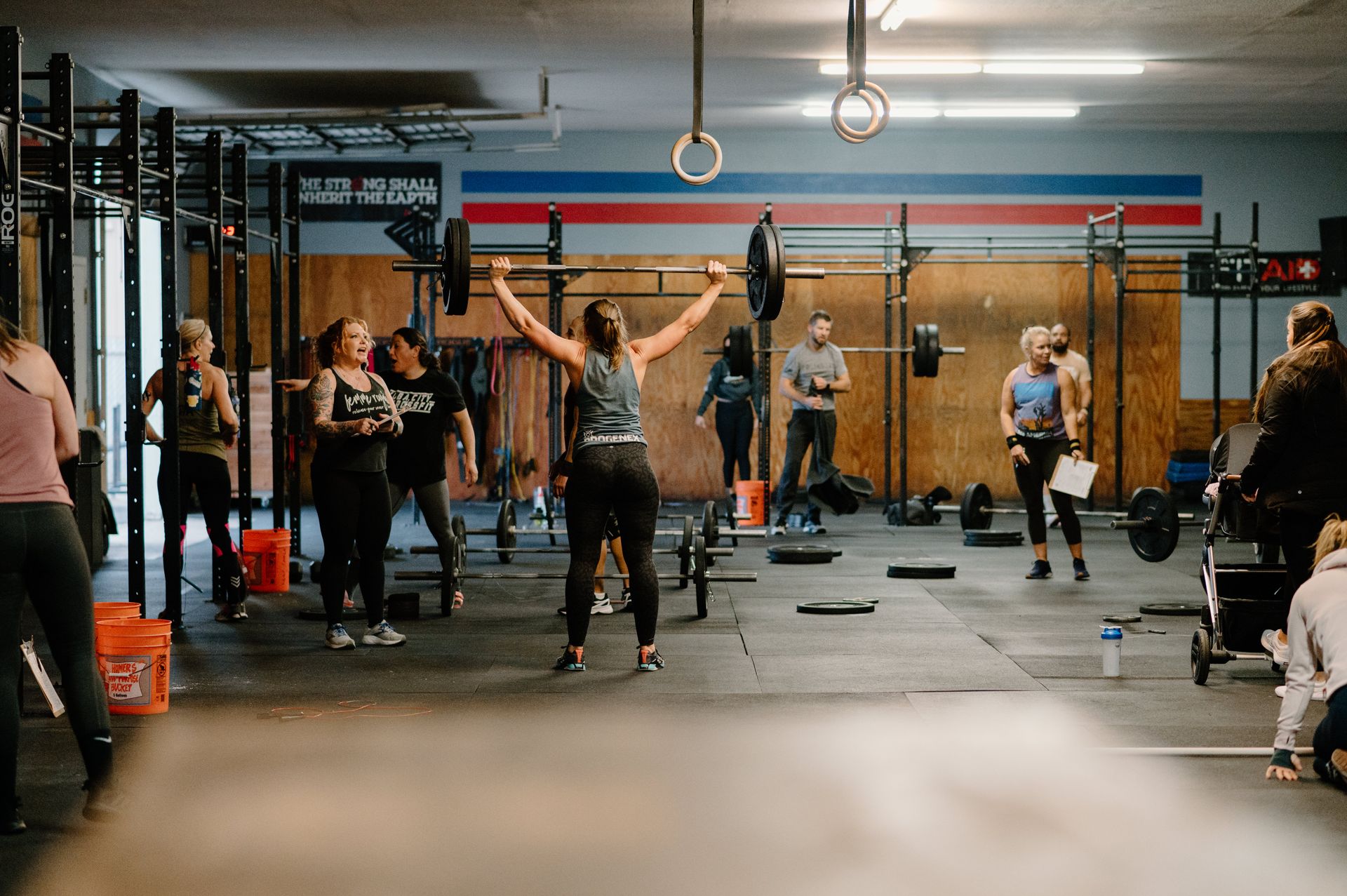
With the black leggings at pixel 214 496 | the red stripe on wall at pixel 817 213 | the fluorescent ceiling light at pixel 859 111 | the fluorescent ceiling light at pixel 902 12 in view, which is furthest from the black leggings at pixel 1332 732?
the red stripe on wall at pixel 817 213

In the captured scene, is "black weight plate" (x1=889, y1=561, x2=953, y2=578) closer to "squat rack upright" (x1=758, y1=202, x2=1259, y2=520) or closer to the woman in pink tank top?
"squat rack upright" (x1=758, y1=202, x2=1259, y2=520)

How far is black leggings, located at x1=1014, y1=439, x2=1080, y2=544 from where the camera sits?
6.45m

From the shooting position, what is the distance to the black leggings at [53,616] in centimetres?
269

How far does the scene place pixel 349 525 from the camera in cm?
466

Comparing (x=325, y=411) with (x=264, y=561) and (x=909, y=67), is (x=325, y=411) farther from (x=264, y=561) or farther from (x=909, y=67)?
(x=909, y=67)

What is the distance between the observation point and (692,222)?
11211 millimetres

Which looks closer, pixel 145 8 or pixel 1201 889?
pixel 1201 889

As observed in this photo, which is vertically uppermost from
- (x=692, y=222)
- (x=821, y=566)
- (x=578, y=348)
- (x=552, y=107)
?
(x=552, y=107)

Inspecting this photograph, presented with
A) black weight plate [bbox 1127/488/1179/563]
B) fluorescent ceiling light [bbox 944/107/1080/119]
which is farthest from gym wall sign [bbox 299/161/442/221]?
black weight plate [bbox 1127/488/1179/563]

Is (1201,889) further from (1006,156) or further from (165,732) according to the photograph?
(1006,156)

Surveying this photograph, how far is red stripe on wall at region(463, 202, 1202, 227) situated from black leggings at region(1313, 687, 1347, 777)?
8.42 metres

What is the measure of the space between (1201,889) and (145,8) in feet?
22.9

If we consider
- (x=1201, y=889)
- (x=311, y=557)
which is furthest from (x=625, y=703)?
(x=311, y=557)

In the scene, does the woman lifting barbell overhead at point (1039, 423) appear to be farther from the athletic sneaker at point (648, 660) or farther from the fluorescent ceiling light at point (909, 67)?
the athletic sneaker at point (648, 660)
